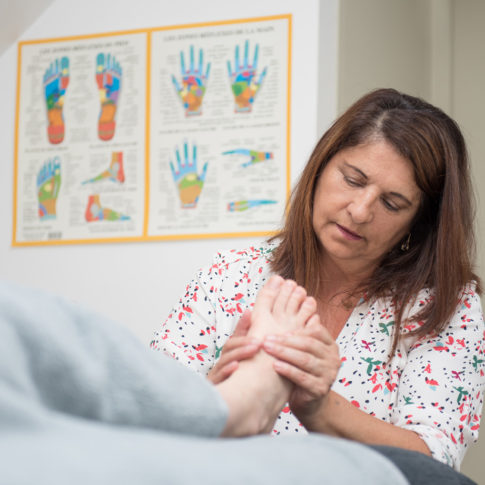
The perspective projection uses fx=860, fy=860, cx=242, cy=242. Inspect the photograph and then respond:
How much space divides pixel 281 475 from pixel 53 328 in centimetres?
21

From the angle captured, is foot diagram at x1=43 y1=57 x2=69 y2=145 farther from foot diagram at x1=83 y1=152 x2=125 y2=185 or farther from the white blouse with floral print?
the white blouse with floral print

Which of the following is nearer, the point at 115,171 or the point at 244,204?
the point at 244,204

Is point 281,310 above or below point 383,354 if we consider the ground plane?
above

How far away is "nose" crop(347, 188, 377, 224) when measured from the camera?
156cm

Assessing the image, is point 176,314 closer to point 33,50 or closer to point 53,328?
point 53,328

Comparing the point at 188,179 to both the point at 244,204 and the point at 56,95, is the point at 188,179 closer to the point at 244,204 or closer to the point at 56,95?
the point at 244,204

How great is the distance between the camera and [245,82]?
244 centimetres

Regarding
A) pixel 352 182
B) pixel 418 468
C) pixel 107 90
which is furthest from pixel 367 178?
pixel 107 90

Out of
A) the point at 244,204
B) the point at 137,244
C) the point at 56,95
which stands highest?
the point at 56,95

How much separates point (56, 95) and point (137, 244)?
0.54 m

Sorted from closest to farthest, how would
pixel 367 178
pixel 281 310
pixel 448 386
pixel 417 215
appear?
pixel 281 310
pixel 448 386
pixel 367 178
pixel 417 215

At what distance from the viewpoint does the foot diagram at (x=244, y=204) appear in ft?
7.84

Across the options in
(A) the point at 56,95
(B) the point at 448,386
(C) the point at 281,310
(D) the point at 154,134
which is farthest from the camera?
(A) the point at 56,95

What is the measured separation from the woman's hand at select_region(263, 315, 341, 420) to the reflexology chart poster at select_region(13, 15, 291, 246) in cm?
116
